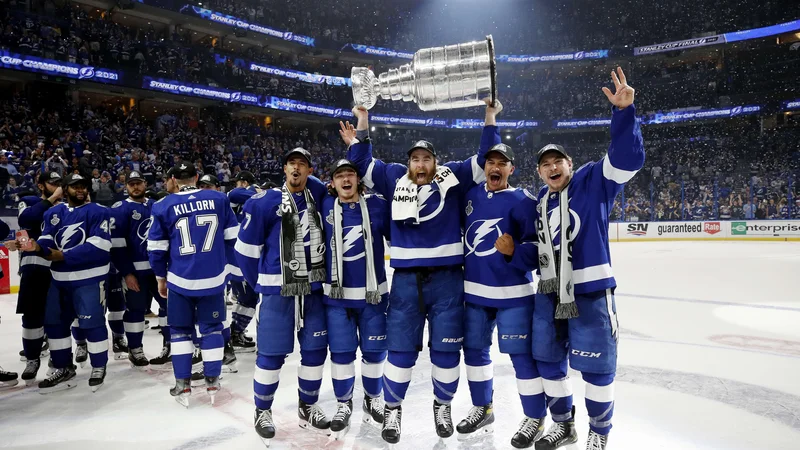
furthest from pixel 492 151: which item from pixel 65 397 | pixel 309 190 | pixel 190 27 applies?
pixel 190 27

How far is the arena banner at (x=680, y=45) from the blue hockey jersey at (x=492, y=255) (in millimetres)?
31184

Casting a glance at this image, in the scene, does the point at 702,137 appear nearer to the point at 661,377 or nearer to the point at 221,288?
the point at 661,377

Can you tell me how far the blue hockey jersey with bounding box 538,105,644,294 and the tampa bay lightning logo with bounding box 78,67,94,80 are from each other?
18942mm

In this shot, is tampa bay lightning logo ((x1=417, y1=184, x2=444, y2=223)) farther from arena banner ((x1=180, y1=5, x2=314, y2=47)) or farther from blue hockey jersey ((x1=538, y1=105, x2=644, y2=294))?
arena banner ((x1=180, y1=5, x2=314, y2=47))

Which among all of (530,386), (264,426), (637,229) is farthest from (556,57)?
(264,426)

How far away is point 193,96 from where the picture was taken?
20906 millimetres

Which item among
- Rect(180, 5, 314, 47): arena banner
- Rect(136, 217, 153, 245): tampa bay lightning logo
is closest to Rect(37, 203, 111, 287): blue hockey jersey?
Rect(136, 217, 153, 245): tampa bay lightning logo

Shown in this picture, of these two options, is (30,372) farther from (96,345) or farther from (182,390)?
(182,390)

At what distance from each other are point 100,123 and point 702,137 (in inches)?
1130

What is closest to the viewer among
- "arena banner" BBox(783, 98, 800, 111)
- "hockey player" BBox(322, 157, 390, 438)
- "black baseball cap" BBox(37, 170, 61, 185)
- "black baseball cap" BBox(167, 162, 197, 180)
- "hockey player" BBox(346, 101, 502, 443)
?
"hockey player" BBox(346, 101, 502, 443)

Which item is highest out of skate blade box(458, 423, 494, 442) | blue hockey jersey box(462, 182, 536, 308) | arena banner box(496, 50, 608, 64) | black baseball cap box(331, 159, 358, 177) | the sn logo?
arena banner box(496, 50, 608, 64)

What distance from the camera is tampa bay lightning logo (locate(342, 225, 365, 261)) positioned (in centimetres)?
354

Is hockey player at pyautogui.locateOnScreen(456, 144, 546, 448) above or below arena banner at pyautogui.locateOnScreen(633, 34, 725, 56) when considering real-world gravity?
below

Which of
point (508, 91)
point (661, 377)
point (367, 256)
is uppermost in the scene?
point (508, 91)
